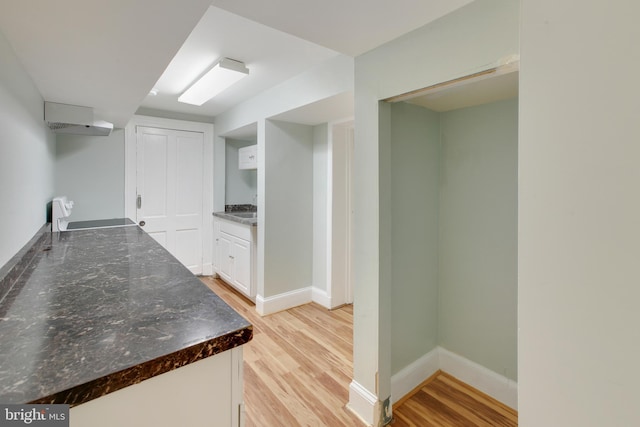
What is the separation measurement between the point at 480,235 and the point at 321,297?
1.89 metres

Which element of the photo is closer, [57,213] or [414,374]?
[414,374]

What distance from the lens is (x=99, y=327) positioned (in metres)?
0.78

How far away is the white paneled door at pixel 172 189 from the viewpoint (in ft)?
11.9

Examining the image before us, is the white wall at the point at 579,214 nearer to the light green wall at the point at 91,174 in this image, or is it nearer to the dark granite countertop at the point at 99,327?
the dark granite countertop at the point at 99,327

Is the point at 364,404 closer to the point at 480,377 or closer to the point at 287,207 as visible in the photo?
the point at 480,377

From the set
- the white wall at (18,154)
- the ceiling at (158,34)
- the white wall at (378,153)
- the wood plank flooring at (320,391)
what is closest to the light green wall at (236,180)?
the ceiling at (158,34)

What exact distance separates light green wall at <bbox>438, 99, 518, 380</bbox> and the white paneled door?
10.4 feet

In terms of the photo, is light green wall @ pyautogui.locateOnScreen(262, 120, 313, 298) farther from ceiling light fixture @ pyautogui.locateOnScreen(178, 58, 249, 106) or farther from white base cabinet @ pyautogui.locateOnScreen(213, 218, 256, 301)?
ceiling light fixture @ pyautogui.locateOnScreen(178, 58, 249, 106)

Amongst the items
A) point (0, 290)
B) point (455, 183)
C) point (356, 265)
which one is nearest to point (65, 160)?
point (0, 290)

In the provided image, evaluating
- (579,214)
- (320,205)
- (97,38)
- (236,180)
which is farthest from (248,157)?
(579,214)

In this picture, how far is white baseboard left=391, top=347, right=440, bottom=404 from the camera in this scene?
1.86 metres

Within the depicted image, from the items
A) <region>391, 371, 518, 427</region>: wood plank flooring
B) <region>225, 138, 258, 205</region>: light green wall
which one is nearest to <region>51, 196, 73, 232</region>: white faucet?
<region>225, 138, 258, 205</region>: light green wall

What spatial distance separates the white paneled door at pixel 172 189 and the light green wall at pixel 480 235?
317 cm

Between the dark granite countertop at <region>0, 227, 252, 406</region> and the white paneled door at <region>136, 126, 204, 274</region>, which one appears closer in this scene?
the dark granite countertop at <region>0, 227, 252, 406</region>
